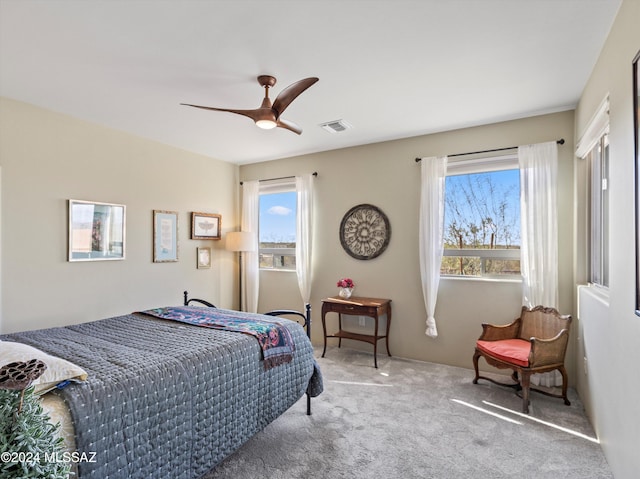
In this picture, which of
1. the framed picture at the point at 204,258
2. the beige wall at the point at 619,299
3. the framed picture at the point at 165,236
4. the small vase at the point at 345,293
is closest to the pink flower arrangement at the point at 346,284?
the small vase at the point at 345,293

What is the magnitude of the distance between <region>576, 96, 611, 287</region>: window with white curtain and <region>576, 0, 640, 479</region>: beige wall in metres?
0.16

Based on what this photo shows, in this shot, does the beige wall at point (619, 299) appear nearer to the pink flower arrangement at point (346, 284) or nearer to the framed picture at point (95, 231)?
the pink flower arrangement at point (346, 284)

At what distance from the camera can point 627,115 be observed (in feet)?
5.86

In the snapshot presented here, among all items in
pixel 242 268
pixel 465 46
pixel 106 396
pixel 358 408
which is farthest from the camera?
pixel 242 268

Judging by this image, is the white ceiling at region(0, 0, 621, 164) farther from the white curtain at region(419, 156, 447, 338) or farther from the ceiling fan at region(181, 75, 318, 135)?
the white curtain at region(419, 156, 447, 338)

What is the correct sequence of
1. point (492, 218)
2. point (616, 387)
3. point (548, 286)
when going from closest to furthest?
point (616, 387)
point (548, 286)
point (492, 218)

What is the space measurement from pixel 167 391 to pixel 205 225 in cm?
355

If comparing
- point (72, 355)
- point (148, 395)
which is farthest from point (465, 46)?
point (72, 355)

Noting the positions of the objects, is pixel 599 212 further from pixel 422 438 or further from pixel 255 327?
pixel 255 327

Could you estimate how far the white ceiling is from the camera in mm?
1956

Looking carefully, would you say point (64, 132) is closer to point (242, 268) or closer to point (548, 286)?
point (242, 268)

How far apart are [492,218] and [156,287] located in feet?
13.5

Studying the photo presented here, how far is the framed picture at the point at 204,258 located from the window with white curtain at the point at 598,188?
4.52 meters

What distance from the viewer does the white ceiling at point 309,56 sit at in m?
1.96
